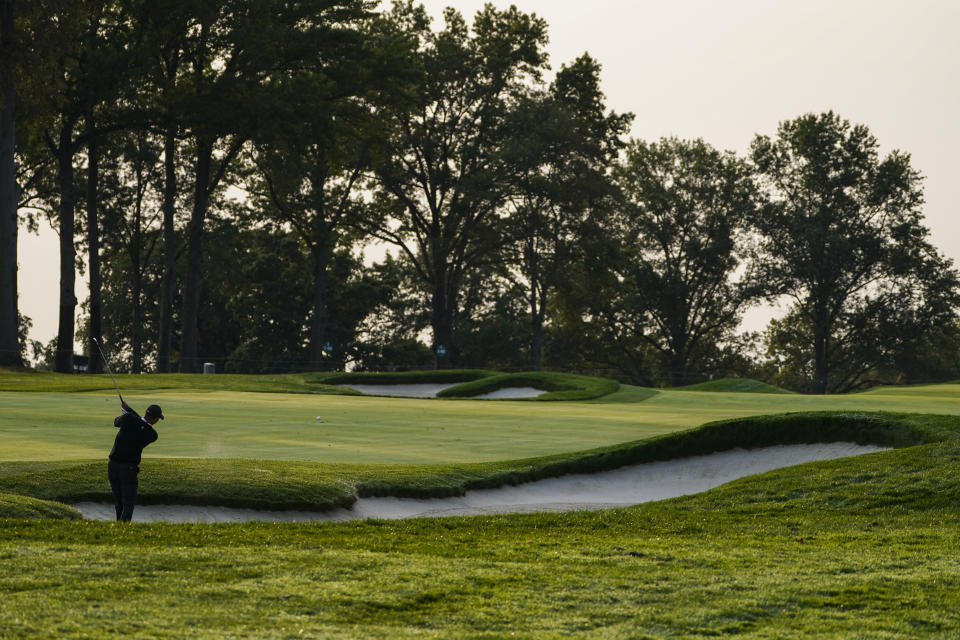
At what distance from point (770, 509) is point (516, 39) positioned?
56.5 metres

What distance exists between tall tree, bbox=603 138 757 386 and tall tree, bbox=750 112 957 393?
2.01 meters

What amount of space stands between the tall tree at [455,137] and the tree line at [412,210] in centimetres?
15

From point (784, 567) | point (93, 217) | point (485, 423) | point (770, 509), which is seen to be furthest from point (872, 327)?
point (784, 567)

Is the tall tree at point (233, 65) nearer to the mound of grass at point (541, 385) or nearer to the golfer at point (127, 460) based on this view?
the mound of grass at point (541, 385)

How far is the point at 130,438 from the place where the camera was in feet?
45.1

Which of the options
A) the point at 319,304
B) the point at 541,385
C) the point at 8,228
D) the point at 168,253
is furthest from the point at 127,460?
the point at 319,304

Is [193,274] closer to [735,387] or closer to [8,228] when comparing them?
[8,228]

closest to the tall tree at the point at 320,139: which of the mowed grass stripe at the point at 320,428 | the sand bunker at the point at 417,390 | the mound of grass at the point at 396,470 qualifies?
the sand bunker at the point at 417,390

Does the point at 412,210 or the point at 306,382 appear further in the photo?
the point at 412,210

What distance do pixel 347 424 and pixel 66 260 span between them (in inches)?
1113

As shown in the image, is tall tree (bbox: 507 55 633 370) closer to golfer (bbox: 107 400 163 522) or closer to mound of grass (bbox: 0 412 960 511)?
mound of grass (bbox: 0 412 960 511)

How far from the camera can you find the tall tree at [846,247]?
73.6 metres

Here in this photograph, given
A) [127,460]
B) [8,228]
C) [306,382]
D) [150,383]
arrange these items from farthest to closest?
[306,382] < [8,228] < [150,383] < [127,460]

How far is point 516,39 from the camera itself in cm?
6844
